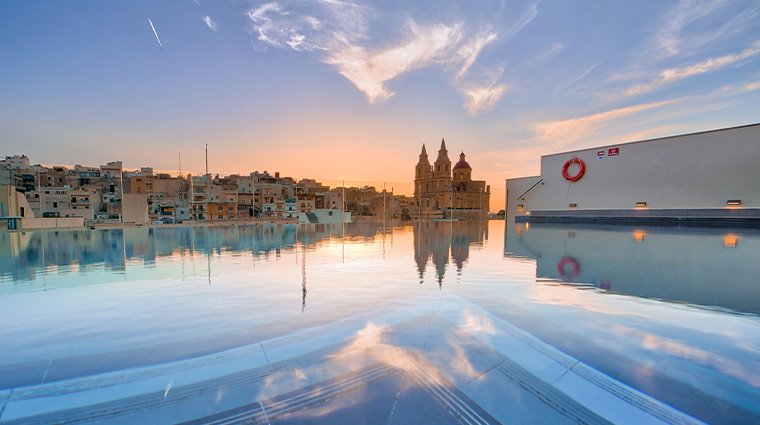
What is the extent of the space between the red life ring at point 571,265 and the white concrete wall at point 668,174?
1463 centimetres

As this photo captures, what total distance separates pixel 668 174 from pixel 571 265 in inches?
609

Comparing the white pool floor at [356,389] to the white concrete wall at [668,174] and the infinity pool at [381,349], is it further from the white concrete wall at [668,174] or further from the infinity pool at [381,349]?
the white concrete wall at [668,174]

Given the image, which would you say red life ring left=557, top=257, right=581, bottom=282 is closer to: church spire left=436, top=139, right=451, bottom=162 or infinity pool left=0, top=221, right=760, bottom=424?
infinity pool left=0, top=221, right=760, bottom=424

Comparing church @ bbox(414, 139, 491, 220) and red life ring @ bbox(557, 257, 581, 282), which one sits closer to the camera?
red life ring @ bbox(557, 257, 581, 282)

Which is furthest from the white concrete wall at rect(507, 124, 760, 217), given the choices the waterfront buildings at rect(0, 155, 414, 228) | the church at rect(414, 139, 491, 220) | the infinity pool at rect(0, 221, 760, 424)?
the church at rect(414, 139, 491, 220)

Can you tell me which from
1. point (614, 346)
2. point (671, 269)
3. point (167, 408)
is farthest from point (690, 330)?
point (167, 408)

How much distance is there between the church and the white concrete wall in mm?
27374

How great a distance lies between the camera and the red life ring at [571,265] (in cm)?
372

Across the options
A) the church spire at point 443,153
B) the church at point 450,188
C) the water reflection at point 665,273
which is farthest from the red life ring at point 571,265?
the church spire at point 443,153

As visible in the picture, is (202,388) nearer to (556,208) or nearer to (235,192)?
(556,208)

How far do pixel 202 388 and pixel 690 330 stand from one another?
3.11 metres

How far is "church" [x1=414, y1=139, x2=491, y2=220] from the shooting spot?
4788 cm

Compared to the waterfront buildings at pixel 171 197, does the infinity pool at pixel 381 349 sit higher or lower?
lower

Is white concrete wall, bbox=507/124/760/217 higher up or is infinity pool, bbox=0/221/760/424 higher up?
white concrete wall, bbox=507/124/760/217
